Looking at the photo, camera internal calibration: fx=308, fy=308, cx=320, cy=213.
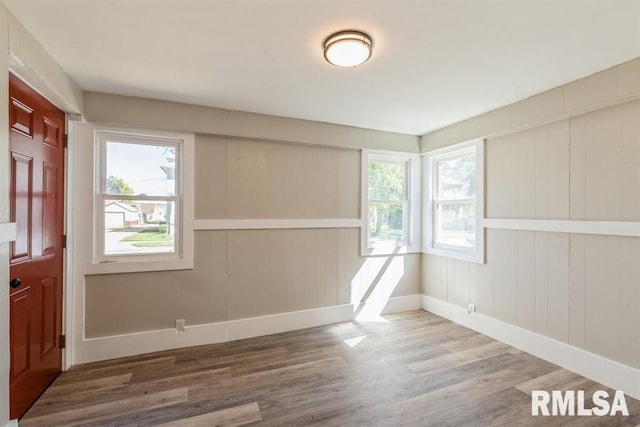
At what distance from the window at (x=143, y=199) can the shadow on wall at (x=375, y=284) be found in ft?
6.85

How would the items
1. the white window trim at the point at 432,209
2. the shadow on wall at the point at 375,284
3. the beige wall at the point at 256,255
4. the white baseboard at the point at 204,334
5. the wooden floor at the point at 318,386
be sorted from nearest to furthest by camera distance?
the wooden floor at the point at 318,386, the white baseboard at the point at 204,334, the beige wall at the point at 256,255, the white window trim at the point at 432,209, the shadow on wall at the point at 375,284

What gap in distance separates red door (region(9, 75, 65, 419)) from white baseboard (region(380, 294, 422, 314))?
3439 millimetres

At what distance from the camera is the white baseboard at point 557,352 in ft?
7.57

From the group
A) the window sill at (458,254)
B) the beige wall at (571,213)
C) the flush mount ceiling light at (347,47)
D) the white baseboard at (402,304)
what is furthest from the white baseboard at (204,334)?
the flush mount ceiling light at (347,47)

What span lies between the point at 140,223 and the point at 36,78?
4.66ft

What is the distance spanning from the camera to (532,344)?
116 inches

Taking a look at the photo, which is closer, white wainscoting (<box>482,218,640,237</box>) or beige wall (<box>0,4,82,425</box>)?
beige wall (<box>0,4,82,425</box>)

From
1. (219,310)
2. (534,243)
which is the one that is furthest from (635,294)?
(219,310)

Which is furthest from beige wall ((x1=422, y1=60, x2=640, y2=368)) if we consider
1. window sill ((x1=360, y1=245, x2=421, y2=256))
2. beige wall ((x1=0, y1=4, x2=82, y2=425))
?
beige wall ((x1=0, y1=4, x2=82, y2=425))

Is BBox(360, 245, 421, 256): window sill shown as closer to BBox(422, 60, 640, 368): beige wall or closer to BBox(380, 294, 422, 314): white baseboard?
BBox(380, 294, 422, 314): white baseboard

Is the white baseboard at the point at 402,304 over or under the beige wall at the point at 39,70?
under

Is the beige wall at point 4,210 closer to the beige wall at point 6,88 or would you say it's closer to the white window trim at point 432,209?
the beige wall at point 6,88

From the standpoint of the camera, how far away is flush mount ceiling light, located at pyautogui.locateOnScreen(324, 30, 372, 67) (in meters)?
1.89

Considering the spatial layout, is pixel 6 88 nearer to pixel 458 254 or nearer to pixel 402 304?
pixel 458 254
